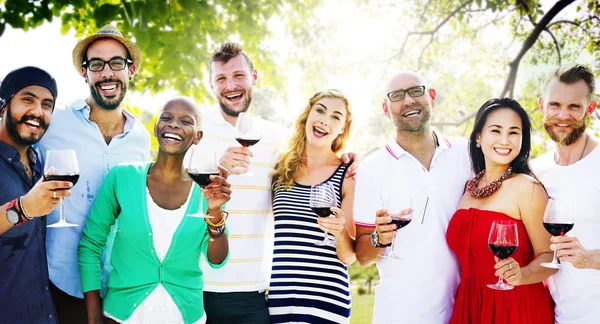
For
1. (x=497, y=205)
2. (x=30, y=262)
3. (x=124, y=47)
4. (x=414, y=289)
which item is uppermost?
(x=124, y=47)

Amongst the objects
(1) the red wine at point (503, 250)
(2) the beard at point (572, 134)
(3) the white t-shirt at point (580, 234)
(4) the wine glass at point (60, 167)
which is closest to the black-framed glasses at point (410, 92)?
(2) the beard at point (572, 134)

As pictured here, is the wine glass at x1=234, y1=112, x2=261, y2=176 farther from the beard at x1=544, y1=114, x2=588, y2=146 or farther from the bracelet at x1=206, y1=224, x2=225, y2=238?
the beard at x1=544, y1=114, x2=588, y2=146

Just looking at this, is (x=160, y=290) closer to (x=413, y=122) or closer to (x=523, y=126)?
(x=413, y=122)

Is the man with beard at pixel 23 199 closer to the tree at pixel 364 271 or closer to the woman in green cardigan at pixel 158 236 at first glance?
the woman in green cardigan at pixel 158 236

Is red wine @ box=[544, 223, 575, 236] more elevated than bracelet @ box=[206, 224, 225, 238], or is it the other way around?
red wine @ box=[544, 223, 575, 236]

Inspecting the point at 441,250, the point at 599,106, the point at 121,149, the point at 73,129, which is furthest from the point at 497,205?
the point at 599,106

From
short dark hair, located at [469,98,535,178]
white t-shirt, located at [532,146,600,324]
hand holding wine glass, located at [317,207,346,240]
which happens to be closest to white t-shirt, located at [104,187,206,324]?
hand holding wine glass, located at [317,207,346,240]

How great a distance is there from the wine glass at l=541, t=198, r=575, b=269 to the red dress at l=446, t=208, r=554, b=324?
28 cm

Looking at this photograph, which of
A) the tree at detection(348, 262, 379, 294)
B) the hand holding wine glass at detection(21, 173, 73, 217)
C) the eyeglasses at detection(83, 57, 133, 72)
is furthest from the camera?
the tree at detection(348, 262, 379, 294)

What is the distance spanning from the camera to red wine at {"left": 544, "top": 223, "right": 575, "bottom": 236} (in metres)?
3.21

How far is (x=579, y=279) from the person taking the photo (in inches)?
145

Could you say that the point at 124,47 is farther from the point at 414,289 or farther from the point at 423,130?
the point at 414,289

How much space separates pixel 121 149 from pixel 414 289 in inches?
92.3

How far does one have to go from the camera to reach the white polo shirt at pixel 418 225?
3.75m
